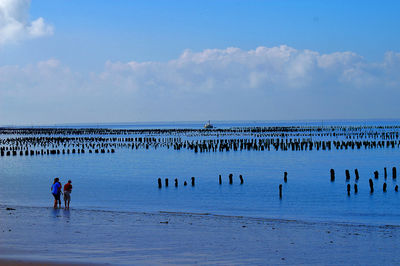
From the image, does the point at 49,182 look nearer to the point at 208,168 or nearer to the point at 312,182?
the point at 208,168

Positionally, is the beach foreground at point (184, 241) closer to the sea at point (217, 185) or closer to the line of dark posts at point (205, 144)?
the sea at point (217, 185)

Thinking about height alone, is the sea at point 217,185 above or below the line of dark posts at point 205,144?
below

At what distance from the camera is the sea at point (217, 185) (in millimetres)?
24016

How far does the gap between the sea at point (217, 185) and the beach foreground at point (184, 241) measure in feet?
13.2

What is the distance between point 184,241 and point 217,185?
2002 centimetres

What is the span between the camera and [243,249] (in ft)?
42.9

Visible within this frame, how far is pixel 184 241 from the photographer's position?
46.1ft

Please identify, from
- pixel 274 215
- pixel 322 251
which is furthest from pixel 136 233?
pixel 274 215

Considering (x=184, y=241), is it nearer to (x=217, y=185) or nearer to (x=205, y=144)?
(x=217, y=185)

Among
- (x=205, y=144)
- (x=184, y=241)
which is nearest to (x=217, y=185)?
(x=184, y=241)

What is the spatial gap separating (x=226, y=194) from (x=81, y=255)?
18.2m

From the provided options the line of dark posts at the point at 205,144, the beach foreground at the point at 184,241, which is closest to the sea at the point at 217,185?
the line of dark posts at the point at 205,144

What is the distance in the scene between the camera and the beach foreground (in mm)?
11984

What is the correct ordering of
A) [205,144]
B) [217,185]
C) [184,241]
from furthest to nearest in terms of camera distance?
1. [205,144]
2. [217,185]
3. [184,241]
